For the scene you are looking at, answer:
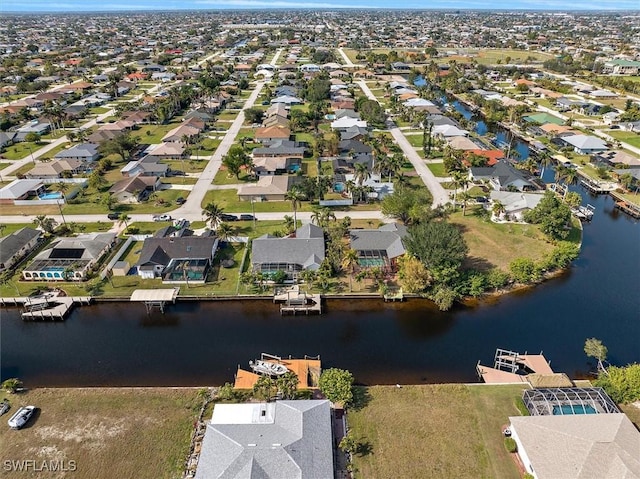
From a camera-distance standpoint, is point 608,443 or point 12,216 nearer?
point 608,443

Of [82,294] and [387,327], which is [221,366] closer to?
[387,327]

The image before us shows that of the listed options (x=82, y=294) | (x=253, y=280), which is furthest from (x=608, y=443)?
(x=82, y=294)

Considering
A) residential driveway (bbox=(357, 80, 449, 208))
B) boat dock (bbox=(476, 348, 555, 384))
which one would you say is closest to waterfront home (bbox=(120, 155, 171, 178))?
residential driveway (bbox=(357, 80, 449, 208))

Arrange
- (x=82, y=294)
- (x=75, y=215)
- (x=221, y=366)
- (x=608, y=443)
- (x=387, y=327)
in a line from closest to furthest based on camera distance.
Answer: (x=608, y=443)
(x=221, y=366)
(x=387, y=327)
(x=82, y=294)
(x=75, y=215)

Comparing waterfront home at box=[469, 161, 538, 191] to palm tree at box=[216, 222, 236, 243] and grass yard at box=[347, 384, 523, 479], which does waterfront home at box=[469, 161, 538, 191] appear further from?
grass yard at box=[347, 384, 523, 479]

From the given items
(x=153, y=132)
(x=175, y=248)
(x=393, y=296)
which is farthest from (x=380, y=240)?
(x=153, y=132)
